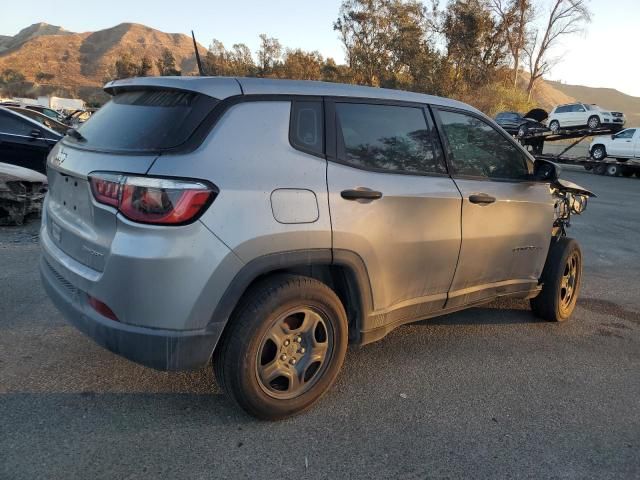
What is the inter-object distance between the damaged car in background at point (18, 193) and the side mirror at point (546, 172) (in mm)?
6234

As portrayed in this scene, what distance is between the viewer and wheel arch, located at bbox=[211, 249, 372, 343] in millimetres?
2604

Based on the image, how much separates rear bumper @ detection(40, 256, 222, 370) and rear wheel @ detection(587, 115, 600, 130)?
2794 centimetres

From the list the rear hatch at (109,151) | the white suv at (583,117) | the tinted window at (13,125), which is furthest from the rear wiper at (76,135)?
the white suv at (583,117)

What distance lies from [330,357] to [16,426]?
5.60 feet

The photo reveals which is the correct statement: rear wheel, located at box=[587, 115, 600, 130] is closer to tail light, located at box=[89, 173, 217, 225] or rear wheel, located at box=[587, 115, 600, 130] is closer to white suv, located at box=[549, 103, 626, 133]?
white suv, located at box=[549, 103, 626, 133]

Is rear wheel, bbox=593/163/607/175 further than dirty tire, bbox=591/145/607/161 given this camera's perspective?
Yes

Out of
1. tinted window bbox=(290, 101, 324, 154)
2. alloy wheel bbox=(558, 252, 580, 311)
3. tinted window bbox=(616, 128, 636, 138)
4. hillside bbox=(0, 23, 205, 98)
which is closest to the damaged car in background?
tinted window bbox=(290, 101, 324, 154)

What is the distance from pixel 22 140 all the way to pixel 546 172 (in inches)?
331

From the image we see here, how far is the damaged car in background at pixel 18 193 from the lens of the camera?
6.90 meters

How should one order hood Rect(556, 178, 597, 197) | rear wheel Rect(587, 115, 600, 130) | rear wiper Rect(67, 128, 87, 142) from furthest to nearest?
→ rear wheel Rect(587, 115, 600, 130), hood Rect(556, 178, 597, 197), rear wiper Rect(67, 128, 87, 142)

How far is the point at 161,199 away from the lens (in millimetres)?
2424

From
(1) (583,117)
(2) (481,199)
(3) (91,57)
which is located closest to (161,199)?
(2) (481,199)

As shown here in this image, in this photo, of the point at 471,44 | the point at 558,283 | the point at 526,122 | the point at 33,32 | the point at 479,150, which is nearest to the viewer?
the point at 479,150

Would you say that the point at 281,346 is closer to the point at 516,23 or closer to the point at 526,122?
the point at 526,122
